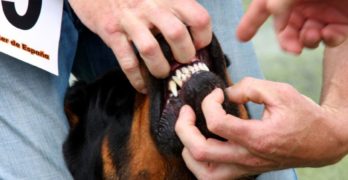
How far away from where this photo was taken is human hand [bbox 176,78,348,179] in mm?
1248

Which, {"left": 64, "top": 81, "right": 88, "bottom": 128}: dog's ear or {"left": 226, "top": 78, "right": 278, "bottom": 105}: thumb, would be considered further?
{"left": 64, "top": 81, "right": 88, "bottom": 128}: dog's ear

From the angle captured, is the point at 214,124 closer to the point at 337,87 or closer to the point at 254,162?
the point at 254,162

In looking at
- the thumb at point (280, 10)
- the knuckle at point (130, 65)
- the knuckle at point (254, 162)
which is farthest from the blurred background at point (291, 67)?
the thumb at point (280, 10)

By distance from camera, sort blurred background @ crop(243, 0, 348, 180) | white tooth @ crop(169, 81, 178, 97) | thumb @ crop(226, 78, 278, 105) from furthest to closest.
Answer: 1. blurred background @ crop(243, 0, 348, 180)
2. white tooth @ crop(169, 81, 178, 97)
3. thumb @ crop(226, 78, 278, 105)

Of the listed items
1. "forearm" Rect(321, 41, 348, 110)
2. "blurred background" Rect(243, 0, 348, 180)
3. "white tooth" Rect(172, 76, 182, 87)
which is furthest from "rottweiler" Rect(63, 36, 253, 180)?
"blurred background" Rect(243, 0, 348, 180)

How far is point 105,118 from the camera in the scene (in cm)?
169

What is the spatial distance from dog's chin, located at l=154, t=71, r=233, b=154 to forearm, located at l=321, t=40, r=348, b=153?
253 millimetres

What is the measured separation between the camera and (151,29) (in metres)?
1.43

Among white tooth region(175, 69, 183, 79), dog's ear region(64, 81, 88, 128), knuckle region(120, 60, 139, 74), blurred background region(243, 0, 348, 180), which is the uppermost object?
knuckle region(120, 60, 139, 74)

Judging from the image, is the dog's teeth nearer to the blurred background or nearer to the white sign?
the white sign

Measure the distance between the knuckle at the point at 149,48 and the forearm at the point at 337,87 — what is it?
402 mm

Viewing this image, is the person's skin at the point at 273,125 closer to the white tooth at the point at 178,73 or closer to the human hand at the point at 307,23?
the human hand at the point at 307,23

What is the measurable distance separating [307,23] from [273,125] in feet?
0.67

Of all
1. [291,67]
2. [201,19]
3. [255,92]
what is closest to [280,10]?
[255,92]
